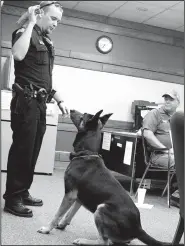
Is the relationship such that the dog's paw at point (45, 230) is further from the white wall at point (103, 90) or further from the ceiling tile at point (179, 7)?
the ceiling tile at point (179, 7)

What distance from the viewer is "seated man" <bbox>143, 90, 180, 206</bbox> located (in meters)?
3.97

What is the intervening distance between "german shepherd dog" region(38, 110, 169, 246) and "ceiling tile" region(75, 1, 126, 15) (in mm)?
3712

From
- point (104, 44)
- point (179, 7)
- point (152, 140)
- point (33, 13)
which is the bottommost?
point (152, 140)

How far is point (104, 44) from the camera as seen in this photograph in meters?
6.48

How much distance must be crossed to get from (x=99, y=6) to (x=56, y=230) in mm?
4480

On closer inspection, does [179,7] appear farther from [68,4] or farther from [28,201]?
[28,201]

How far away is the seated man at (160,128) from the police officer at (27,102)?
1.48m

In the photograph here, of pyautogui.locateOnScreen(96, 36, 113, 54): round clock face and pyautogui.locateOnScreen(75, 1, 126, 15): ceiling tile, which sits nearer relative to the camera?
pyautogui.locateOnScreen(75, 1, 126, 15): ceiling tile

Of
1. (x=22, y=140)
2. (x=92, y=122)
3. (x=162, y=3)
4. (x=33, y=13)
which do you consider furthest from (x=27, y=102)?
(x=162, y=3)

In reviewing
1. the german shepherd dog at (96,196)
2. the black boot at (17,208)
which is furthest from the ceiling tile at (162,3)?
the black boot at (17,208)

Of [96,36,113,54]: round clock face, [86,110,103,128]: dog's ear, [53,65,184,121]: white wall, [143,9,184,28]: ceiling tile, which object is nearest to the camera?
[86,110,103,128]: dog's ear

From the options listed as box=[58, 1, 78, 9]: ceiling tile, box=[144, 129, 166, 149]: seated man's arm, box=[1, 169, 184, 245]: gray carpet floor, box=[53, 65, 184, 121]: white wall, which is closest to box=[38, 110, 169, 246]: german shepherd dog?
box=[1, 169, 184, 245]: gray carpet floor

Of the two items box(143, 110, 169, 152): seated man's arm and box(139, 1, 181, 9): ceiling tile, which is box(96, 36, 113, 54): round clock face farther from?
box(143, 110, 169, 152): seated man's arm

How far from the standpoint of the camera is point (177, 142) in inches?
69.6
